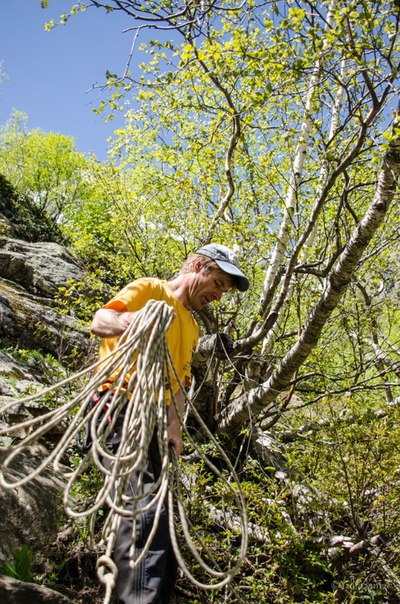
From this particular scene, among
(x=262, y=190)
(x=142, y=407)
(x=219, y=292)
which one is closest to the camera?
(x=142, y=407)

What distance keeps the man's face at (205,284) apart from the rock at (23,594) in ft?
5.22

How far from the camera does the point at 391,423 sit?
3.56 metres

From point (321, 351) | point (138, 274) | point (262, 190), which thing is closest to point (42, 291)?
point (138, 274)

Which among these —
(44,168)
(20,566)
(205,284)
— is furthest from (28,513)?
(44,168)

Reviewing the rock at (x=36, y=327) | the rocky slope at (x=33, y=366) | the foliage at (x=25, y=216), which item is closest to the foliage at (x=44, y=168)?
the foliage at (x=25, y=216)

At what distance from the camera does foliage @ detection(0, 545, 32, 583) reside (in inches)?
96.1

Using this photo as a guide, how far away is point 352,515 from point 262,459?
1.32 metres

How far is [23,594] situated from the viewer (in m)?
2.12

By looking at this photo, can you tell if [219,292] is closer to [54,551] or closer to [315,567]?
[54,551]

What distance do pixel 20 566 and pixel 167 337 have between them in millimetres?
1485

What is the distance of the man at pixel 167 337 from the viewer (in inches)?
70.8

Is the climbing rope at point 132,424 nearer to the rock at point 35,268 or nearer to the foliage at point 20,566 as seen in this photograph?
the foliage at point 20,566

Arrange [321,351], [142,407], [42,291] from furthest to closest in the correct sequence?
[42,291] → [321,351] → [142,407]

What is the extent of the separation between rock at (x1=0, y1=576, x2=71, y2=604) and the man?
0.60 meters
